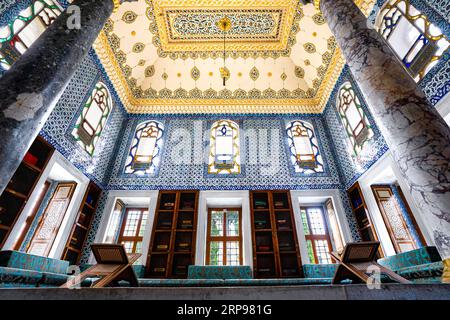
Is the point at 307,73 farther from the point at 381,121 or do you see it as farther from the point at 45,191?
the point at 45,191

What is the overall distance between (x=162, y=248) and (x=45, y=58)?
4.45 m

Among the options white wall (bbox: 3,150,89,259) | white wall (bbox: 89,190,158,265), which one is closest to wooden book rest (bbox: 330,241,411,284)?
white wall (bbox: 89,190,158,265)

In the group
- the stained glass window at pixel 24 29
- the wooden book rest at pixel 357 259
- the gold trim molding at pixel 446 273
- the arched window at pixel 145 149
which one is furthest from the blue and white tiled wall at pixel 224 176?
the gold trim molding at pixel 446 273

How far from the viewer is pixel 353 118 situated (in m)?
5.63

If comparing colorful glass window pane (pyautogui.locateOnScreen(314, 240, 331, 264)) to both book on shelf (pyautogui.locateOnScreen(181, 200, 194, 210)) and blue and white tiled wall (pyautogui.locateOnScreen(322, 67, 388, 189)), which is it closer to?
blue and white tiled wall (pyautogui.locateOnScreen(322, 67, 388, 189))

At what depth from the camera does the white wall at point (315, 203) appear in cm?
523

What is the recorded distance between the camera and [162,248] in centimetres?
527

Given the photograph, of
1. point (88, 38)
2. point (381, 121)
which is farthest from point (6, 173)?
point (381, 121)

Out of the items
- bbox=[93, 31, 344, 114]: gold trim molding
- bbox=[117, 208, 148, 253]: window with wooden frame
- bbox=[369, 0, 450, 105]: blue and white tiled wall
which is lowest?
bbox=[117, 208, 148, 253]: window with wooden frame

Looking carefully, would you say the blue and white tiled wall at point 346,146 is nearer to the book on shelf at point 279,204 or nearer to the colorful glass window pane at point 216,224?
the book on shelf at point 279,204

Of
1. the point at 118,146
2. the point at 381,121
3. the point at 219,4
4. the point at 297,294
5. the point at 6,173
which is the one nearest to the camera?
the point at 297,294

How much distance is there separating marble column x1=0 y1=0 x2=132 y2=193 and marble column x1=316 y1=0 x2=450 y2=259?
312 centimetres

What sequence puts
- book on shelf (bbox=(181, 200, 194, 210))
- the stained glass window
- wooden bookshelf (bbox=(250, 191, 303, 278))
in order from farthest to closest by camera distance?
book on shelf (bbox=(181, 200, 194, 210)), wooden bookshelf (bbox=(250, 191, 303, 278)), the stained glass window

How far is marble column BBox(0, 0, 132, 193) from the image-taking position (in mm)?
1752
